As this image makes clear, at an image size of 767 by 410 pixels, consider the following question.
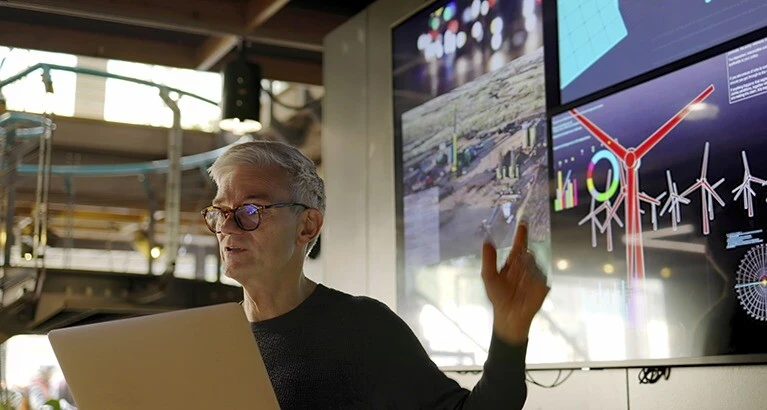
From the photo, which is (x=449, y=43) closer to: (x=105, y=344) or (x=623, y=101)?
(x=623, y=101)

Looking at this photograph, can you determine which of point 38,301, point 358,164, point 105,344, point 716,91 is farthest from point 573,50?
point 38,301

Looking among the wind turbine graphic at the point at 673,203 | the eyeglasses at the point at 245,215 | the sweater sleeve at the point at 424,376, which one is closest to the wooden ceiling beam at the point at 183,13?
the wind turbine graphic at the point at 673,203

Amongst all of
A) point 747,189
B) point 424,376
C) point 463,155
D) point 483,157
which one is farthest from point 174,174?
point 424,376

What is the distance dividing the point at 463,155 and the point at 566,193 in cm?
72

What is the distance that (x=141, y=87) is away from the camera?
187 inches

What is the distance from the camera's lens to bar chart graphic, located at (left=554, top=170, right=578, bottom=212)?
311cm

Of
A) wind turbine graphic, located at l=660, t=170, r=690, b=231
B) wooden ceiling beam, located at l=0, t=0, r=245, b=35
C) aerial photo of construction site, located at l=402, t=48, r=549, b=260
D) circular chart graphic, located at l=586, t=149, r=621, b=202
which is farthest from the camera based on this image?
wooden ceiling beam, located at l=0, t=0, r=245, b=35

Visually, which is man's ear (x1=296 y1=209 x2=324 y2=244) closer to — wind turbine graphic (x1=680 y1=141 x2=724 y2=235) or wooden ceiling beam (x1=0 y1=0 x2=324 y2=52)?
wind turbine graphic (x1=680 y1=141 x2=724 y2=235)

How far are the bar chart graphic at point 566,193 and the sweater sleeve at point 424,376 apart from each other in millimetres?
1417

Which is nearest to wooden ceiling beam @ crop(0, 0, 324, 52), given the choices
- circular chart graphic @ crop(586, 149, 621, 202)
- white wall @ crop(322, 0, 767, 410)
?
white wall @ crop(322, 0, 767, 410)

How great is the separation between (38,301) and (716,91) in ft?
10.7

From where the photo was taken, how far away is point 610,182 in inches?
116

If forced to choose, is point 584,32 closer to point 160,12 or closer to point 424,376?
point 424,376

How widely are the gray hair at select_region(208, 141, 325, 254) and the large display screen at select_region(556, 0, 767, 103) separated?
1.31 metres
